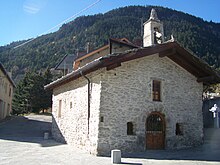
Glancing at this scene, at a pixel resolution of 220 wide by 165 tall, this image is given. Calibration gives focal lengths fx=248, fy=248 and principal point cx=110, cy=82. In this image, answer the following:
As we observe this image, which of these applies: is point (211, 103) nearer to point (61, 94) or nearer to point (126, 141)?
point (126, 141)

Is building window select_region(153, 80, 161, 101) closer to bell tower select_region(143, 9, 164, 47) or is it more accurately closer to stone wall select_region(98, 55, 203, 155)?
stone wall select_region(98, 55, 203, 155)

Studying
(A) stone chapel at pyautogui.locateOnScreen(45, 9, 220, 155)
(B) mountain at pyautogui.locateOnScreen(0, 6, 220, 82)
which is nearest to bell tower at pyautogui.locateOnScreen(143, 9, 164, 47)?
Result: (A) stone chapel at pyautogui.locateOnScreen(45, 9, 220, 155)

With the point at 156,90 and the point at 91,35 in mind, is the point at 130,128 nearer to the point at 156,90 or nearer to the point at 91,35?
the point at 156,90

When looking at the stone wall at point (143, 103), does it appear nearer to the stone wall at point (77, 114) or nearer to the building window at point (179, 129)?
the building window at point (179, 129)

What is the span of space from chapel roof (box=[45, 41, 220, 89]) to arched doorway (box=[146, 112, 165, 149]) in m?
3.38

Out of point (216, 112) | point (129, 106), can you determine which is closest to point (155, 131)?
point (129, 106)

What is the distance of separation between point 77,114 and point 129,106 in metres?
3.11

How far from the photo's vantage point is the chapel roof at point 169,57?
11586 mm

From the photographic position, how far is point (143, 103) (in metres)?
12.9

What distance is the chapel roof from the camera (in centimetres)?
1159

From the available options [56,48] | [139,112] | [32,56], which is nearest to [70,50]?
[56,48]

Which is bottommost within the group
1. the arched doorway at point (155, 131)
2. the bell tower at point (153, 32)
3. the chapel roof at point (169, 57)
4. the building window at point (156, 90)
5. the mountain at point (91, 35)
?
the arched doorway at point (155, 131)

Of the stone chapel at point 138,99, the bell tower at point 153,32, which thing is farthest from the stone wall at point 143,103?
the bell tower at point 153,32

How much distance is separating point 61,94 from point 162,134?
23.4ft
